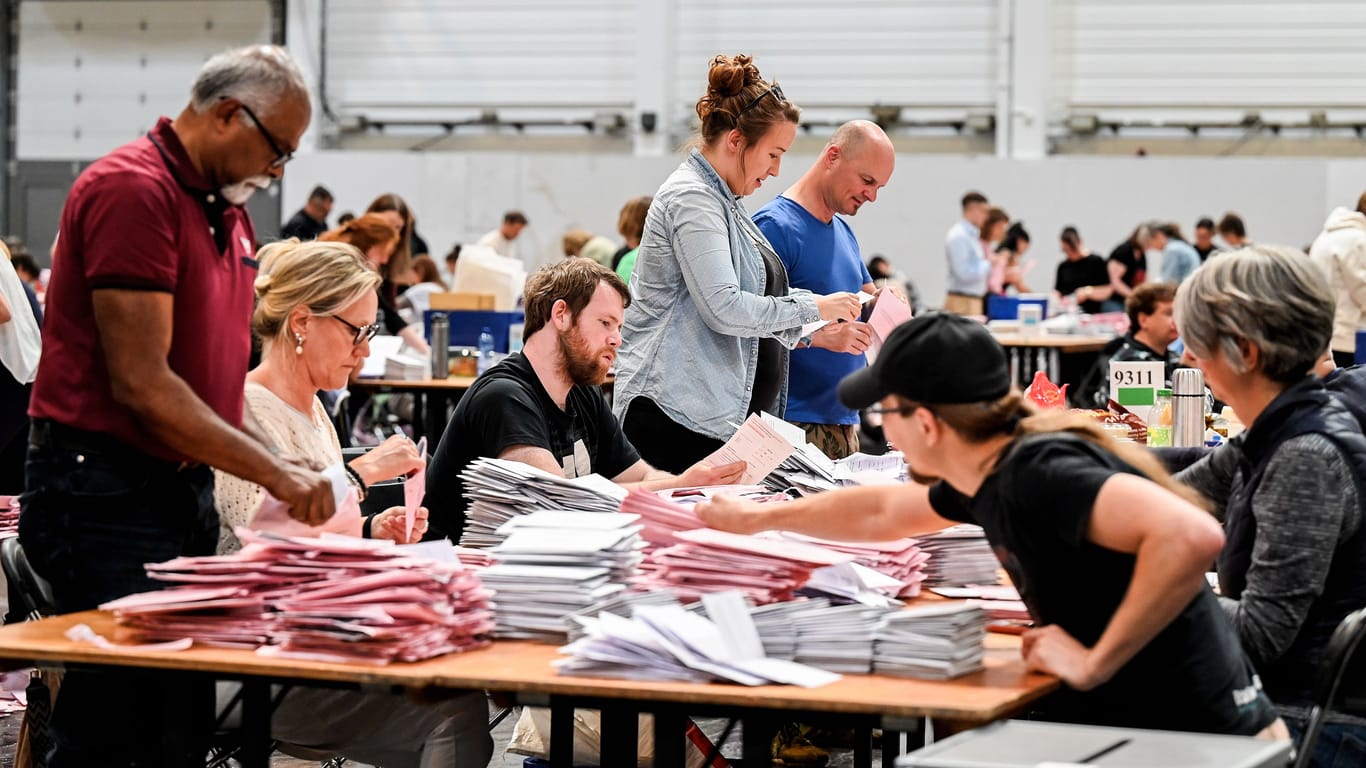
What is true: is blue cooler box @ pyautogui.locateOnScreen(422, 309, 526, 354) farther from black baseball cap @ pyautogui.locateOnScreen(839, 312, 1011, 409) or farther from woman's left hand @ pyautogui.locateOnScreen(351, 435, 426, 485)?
black baseball cap @ pyautogui.locateOnScreen(839, 312, 1011, 409)

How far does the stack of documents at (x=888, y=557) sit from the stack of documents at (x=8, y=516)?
5.17 feet

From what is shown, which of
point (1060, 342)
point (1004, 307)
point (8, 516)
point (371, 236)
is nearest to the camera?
point (8, 516)

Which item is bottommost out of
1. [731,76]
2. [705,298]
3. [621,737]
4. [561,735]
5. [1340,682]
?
[561,735]

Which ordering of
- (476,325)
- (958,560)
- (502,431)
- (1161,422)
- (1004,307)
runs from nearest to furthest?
(958,560), (502,431), (1161,422), (476,325), (1004,307)

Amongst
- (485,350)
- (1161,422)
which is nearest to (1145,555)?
(1161,422)

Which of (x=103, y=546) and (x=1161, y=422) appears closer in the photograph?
(x=103, y=546)

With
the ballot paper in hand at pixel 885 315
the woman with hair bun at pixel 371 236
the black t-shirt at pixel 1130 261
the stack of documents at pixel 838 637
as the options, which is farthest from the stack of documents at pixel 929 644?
the black t-shirt at pixel 1130 261

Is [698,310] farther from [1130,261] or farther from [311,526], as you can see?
[1130,261]

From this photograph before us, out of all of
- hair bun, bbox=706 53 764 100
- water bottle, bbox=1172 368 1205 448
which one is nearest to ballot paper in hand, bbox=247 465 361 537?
hair bun, bbox=706 53 764 100

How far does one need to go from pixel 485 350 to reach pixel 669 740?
18.2 feet

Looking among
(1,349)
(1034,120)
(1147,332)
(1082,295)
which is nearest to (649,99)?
(1034,120)

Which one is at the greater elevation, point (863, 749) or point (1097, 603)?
point (1097, 603)

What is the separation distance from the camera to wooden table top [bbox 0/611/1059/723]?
1958 millimetres

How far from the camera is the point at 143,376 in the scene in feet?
7.49
